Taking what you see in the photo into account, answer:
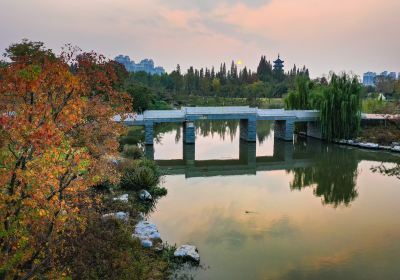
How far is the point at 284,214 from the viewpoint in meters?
15.9

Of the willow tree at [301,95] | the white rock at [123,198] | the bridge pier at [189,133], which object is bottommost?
the white rock at [123,198]

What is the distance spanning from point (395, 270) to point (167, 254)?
7111 mm

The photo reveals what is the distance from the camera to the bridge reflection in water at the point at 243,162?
80.4 ft

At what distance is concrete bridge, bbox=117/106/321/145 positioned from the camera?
31.9m

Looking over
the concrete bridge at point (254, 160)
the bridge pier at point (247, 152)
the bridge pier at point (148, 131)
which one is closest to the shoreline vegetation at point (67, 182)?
the concrete bridge at point (254, 160)

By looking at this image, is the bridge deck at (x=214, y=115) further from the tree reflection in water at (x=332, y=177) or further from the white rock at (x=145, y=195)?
the white rock at (x=145, y=195)

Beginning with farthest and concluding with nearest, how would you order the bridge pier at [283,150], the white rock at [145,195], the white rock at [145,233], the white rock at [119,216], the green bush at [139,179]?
the bridge pier at [283,150]
the green bush at [139,179]
the white rock at [145,195]
the white rock at [119,216]
the white rock at [145,233]

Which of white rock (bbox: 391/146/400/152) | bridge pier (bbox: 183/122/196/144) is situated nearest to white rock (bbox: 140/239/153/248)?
bridge pier (bbox: 183/122/196/144)

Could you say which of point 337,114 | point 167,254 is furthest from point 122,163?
point 337,114

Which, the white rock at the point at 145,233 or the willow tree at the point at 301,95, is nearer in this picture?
the white rock at the point at 145,233

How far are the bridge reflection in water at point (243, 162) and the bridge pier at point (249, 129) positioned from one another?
1.60m

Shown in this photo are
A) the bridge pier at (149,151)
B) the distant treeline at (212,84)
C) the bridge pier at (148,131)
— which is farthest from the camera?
the distant treeline at (212,84)

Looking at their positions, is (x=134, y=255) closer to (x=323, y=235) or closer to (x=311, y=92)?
(x=323, y=235)

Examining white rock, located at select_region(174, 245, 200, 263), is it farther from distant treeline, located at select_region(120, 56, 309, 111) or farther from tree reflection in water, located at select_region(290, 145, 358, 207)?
distant treeline, located at select_region(120, 56, 309, 111)
